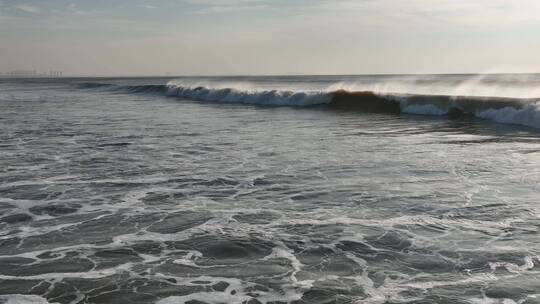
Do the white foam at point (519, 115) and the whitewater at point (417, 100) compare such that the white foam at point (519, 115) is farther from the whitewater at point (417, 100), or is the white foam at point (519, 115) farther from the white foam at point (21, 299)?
the white foam at point (21, 299)

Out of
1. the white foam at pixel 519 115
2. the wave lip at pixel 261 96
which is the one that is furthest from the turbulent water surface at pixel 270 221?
the wave lip at pixel 261 96

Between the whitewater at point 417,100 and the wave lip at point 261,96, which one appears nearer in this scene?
the whitewater at point 417,100

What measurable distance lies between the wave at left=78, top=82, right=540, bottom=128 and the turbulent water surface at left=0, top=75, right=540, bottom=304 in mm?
9363

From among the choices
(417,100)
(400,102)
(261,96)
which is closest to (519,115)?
(417,100)

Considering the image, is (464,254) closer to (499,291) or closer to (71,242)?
(499,291)

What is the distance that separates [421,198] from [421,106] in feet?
80.8

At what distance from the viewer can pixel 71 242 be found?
7.35m

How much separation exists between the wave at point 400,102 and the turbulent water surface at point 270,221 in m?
9.36

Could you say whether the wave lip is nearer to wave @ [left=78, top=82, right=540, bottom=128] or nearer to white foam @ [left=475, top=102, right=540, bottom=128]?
wave @ [left=78, top=82, right=540, bottom=128]

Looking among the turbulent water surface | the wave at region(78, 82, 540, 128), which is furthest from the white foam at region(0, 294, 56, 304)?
the wave at region(78, 82, 540, 128)

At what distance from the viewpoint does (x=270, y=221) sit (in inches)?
327

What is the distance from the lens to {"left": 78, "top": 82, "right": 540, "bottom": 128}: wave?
25.9 metres

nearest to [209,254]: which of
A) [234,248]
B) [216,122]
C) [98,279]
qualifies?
[234,248]

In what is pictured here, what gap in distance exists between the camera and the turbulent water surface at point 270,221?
5832 millimetres
